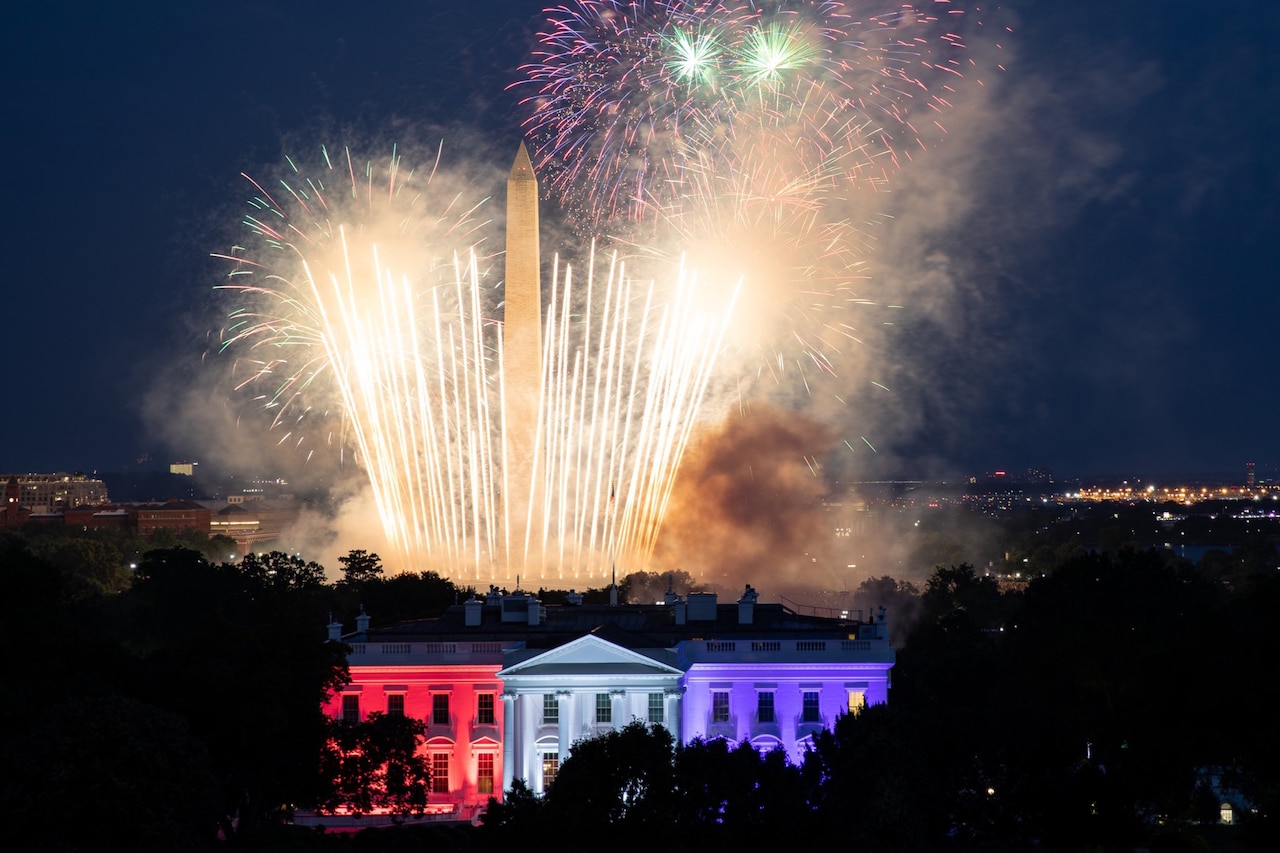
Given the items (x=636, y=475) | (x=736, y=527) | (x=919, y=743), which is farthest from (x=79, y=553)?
(x=919, y=743)

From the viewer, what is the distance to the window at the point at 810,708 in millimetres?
66125

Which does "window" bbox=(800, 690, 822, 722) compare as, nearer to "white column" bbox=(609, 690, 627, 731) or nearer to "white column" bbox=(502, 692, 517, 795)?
"white column" bbox=(609, 690, 627, 731)

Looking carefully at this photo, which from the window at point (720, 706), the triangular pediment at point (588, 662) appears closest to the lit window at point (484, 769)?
the triangular pediment at point (588, 662)

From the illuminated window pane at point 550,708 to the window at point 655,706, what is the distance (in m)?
3.37

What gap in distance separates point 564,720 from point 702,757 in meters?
16.3

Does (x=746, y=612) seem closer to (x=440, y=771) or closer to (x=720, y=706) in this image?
(x=720, y=706)

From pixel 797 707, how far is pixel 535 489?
2372 inches

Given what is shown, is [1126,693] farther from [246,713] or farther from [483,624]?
[246,713]

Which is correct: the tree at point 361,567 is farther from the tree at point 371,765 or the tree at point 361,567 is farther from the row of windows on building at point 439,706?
the tree at point 371,765

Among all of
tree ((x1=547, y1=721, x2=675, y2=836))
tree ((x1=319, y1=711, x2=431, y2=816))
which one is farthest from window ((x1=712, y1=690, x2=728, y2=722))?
tree ((x1=547, y1=721, x2=675, y2=836))

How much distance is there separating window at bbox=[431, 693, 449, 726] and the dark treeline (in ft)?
19.3

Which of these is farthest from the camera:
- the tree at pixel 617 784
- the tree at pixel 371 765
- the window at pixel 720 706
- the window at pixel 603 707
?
the window at pixel 720 706

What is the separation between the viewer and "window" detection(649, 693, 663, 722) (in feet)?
214

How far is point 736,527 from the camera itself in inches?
6462
